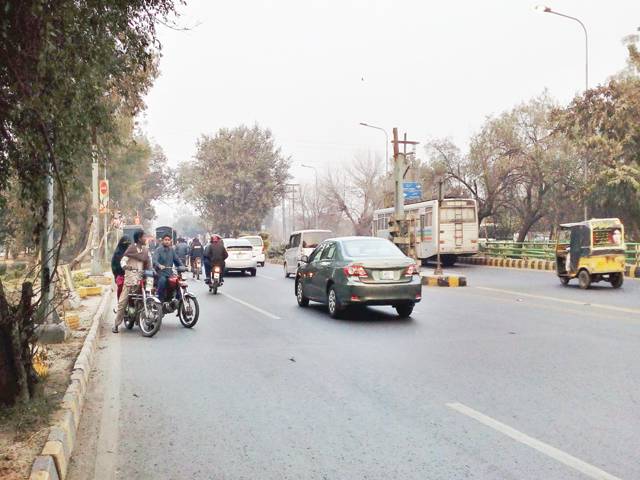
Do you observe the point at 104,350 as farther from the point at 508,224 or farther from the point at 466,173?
the point at 508,224

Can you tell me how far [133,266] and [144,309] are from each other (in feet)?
2.82

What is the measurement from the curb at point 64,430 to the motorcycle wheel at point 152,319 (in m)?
2.77

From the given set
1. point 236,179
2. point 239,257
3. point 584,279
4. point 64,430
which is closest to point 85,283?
point 239,257

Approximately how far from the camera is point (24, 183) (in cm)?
733

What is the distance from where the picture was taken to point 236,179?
227 ft

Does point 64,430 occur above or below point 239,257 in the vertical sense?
below

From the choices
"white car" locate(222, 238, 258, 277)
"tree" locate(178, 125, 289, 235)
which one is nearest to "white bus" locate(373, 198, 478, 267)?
"white car" locate(222, 238, 258, 277)

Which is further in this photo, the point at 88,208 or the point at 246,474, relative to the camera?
the point at 88,208

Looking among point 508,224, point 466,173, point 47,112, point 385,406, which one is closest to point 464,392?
point 385,406

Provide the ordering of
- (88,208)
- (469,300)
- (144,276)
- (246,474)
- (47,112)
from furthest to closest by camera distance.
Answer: (88,208), (469,300), (144,276), (47,112), (246,474)

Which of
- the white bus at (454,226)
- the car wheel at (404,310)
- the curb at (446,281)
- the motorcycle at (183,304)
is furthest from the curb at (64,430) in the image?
the white bus at (454,226)

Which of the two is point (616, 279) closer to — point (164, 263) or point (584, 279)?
point (584, 279)

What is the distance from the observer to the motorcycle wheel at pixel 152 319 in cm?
1157

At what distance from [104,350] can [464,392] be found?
571 centimetres
